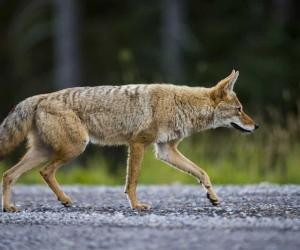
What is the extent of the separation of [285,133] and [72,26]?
1027cm

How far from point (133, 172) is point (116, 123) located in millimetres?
832

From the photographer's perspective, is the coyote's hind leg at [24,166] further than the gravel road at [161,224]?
Yes

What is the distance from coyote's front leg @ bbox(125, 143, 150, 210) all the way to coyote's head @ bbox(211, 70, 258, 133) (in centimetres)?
126

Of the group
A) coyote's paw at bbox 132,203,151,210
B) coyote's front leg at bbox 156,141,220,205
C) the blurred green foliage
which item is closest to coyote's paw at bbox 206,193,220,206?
coyote's front leg at bbox 156,141,220,205

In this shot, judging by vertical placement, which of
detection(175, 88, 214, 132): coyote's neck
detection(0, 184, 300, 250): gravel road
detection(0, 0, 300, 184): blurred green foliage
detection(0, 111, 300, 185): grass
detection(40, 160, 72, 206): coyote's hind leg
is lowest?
detection(0, 184, 300, 250): gravel road

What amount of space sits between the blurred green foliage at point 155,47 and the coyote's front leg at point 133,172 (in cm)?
641

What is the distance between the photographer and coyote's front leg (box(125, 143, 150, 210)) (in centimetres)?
911

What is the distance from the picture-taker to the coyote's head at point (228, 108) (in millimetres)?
10328

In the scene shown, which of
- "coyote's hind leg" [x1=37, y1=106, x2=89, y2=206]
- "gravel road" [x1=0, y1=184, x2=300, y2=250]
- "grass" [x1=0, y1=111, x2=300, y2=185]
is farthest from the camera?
"grass" [x1=0, y1=111, x2=300, y2=185]

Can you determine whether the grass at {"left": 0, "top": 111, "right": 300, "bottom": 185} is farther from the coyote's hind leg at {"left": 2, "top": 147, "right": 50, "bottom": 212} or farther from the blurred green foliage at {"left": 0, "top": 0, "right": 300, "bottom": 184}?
the coyote's hind leg at {"left": 2, "top": 147, "right": 50, "bottom": 212}

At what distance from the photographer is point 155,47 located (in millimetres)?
24609

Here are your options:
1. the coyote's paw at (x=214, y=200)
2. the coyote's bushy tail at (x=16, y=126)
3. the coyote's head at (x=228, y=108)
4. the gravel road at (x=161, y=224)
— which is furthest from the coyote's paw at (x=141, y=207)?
the coyote's head at (x=228, y=108)

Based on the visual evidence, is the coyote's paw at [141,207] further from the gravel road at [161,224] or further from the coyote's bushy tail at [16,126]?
Answer: the coyote's bushy tail at [16,126]

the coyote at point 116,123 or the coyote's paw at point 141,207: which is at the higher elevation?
the coyote at point 116,123
